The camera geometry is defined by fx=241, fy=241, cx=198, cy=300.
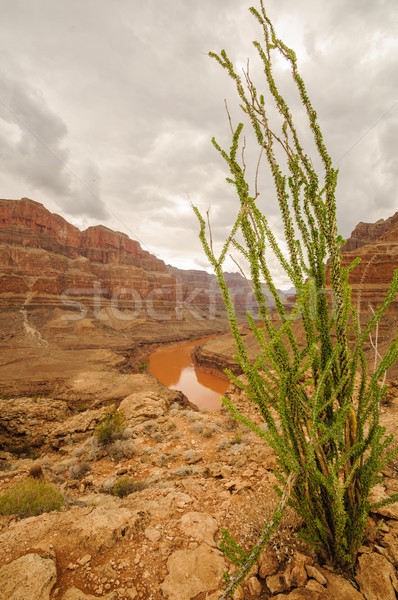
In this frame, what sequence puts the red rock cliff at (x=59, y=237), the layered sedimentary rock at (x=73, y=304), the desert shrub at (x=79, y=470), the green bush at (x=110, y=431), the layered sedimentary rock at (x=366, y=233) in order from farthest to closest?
the red rock cliff at (x=59, y=237), the layered sedimentary rock at (x=366, y=233), the layered sedimentary rock at (x=73, y=304), the green bush at (x=110, y=431), the desert shrub at (x=79, y=470)

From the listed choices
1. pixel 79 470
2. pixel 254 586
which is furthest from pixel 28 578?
pixel 79 470

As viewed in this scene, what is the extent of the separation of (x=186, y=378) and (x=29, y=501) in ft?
80.1

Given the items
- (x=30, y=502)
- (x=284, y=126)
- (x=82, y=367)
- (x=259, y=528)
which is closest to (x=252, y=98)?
(x=284, y=126)

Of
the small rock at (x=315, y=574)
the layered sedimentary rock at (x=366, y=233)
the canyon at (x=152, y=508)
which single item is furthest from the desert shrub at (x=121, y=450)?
the layered sedimentary rock at (x=366, y=233)

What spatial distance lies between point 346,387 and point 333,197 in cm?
135

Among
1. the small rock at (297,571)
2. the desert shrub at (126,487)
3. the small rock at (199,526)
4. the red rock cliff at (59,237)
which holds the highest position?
the red rock cliff at (59,237)

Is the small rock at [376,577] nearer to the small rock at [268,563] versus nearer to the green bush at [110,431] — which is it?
the small rock at [268,563]

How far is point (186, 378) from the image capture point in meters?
27.1

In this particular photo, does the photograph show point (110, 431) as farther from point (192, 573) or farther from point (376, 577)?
point (376, 577)

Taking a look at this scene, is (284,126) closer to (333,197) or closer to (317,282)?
(333,197)

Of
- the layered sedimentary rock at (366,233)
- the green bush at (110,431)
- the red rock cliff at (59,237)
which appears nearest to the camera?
the green bush at (110,431)

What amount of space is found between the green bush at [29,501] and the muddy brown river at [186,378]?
14232 mm

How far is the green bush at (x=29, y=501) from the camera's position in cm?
327

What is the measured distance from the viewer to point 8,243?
50.9m
